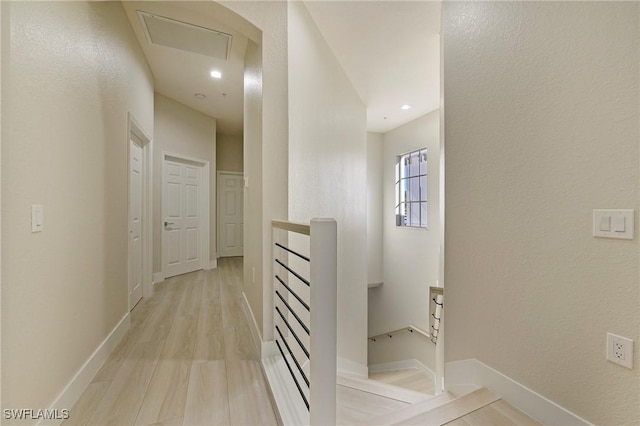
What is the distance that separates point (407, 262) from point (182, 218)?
414 cm

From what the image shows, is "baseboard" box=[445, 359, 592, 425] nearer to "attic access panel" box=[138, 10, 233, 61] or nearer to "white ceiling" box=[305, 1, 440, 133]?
"white ceiling" box=[305, 1, 440, 133]

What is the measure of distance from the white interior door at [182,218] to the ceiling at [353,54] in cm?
114

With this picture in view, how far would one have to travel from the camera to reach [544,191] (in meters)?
1.43

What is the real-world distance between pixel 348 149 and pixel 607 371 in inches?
121

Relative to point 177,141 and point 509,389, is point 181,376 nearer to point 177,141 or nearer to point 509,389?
point 509,389

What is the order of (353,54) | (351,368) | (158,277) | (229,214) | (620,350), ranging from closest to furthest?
(620,350) → (353,54) → (351,368) → (158,277) → (229,214)

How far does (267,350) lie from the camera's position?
201 cm

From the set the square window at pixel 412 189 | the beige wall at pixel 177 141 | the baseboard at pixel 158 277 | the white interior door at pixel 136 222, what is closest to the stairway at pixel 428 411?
the white interior door at pixel 136 222

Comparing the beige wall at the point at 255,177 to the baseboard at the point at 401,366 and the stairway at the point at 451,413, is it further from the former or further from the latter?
the baseboard at the point at 401,366

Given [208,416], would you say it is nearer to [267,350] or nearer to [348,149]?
[267,350]

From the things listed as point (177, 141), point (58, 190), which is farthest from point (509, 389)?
point (177, 141)

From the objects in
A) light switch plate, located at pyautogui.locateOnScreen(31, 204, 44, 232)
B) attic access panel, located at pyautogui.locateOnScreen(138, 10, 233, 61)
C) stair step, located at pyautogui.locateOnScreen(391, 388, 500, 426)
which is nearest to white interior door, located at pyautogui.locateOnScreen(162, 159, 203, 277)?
attic access panel, located at pyautogui.locateOnScreen(138, 10, 233, 61)

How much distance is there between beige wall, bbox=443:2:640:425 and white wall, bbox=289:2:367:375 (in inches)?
44.6

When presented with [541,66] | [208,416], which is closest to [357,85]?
[541,66]
